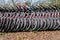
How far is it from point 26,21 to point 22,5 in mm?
771

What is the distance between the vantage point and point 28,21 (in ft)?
20.6

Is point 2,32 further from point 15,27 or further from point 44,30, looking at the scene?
point 44,30

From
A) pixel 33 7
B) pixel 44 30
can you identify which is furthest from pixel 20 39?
pixel 33 7

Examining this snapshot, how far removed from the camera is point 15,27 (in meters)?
6.21

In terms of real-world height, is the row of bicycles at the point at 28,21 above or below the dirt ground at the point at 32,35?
above

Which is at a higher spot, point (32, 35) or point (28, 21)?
point (28, 21)

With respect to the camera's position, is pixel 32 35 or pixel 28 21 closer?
pixel 32 35

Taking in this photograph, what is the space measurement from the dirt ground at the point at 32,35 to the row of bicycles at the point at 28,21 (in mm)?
159

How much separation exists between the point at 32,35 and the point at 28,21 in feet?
1.54

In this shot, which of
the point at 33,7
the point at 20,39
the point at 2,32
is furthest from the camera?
the point at 33,7

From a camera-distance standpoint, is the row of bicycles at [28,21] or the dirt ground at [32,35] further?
the row of bicycles at [28,21]

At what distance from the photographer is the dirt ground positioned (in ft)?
19.1

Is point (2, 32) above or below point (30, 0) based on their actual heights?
below

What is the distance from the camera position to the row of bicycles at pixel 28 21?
618cm
